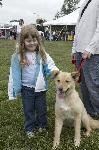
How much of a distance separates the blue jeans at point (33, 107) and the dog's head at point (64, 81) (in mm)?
596

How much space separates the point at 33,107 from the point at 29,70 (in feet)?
1.92

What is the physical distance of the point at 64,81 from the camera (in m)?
5.69

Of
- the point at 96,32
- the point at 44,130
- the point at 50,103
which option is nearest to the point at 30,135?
the point at 44,130

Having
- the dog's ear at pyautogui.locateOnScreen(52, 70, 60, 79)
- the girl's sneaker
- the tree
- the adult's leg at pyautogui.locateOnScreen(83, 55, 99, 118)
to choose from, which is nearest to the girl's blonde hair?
the dog's ear at pyautogui.locateOnScreen(52, 70, 60, 79)

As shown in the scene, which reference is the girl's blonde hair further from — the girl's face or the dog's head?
the dog's head

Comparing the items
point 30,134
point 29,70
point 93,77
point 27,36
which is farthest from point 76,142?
point 27,36

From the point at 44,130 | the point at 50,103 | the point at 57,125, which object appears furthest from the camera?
the point at 50,103

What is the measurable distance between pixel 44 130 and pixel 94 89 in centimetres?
110

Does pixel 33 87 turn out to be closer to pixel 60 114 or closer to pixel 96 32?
pixel 60 114

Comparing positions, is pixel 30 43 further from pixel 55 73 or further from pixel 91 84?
pixel 91 84

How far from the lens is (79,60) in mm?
6996

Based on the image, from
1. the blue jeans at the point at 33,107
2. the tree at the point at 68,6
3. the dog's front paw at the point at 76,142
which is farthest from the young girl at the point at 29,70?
the tree at the point at 68,6

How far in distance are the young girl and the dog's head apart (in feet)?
1.39

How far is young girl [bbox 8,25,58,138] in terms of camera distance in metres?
6.16
